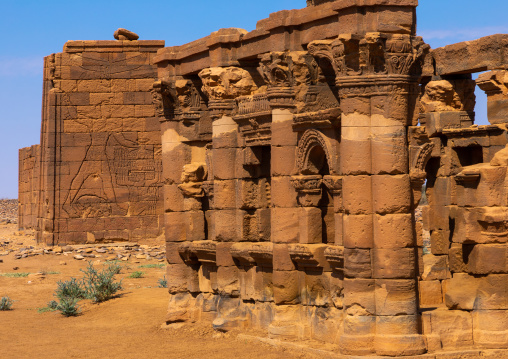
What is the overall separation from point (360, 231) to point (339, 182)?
0.95 meters

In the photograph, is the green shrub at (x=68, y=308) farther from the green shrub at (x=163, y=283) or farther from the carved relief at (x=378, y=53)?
the carved relief at (x=378, y=53)

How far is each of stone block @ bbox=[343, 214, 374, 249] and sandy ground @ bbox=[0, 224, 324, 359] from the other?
5.75 ft

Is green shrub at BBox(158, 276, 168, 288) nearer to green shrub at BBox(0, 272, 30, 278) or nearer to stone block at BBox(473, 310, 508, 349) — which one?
green shrub at BBox(0, 272, 30, 278)

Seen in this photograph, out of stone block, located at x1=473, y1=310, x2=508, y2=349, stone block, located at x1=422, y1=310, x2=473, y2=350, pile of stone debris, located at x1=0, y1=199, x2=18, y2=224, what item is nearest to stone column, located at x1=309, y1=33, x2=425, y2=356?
stone block, located at x1=422, y1=310, x2=473, y2=350

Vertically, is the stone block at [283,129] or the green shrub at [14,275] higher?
the stone block at [283,129]

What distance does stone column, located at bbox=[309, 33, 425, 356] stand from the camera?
Answer: 10859 mm

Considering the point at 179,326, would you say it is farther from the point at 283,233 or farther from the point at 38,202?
the point at 38,202

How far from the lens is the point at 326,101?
41.1ft

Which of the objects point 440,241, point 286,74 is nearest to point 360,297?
point 286,74

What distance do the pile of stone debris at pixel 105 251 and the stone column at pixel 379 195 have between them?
48.6 ft

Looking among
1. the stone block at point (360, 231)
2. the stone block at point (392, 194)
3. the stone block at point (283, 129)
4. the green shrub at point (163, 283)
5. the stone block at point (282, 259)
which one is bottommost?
the green shrub at point (163, 283)

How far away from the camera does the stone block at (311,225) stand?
12.4 meters

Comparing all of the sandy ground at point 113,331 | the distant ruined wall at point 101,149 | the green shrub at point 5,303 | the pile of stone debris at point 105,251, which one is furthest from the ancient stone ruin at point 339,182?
the distant ruined wall at point 101,149

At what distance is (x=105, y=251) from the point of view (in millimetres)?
26312
